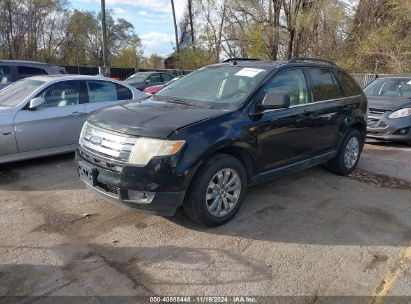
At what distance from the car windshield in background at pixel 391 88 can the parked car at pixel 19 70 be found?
26.9 feet

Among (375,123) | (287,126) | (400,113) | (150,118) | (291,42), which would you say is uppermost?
(291,42)

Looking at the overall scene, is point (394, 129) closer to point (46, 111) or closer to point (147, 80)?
point (46, 111)

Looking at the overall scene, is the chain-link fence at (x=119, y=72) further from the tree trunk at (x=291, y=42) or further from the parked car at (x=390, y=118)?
the parked car at (x=390, y=118)

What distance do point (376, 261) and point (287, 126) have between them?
1889mm

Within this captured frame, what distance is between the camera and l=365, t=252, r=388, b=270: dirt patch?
3650mm

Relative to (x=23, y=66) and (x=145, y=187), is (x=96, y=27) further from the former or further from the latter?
(x=145, y=187)

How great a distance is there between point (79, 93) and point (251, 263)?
4650 millimetres

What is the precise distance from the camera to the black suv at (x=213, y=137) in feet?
12.5

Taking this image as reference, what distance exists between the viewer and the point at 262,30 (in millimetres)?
25812

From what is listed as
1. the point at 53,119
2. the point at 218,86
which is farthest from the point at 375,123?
the point at 53,119

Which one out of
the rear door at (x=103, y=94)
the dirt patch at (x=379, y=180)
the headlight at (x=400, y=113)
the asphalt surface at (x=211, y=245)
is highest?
the rear door at (x=103, y=94)

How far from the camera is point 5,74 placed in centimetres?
1012

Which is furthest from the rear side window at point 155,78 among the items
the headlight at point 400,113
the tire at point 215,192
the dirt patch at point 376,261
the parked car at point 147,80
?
the dirt patch at point 376,261

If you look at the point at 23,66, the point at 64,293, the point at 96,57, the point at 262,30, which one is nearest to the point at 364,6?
the point at 262,30
